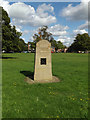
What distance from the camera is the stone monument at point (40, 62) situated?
811 cm

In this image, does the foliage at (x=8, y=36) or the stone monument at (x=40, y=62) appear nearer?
the stone monument at (x=40, y=62)

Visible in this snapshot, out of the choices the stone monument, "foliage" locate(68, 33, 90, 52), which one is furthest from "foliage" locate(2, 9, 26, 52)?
"foliage" locate(68, 33, 90, 52)

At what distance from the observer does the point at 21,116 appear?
3.79m

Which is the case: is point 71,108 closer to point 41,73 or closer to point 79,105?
point 79,105

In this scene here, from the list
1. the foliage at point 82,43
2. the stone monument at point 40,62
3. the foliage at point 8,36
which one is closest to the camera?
the stone monument at point 40,62

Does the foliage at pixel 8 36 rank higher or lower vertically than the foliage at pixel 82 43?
lower

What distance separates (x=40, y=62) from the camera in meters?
8.20

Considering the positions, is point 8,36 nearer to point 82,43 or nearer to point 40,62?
point 40,62

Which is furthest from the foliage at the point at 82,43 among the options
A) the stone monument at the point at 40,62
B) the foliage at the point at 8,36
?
the stone monument at the point at 40,62

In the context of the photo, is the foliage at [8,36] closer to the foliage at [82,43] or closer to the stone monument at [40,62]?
the stone monument at [40,62]

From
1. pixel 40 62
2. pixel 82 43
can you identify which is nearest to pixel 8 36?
pixel 40 62

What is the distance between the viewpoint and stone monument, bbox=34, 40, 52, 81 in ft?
Result: 26.6

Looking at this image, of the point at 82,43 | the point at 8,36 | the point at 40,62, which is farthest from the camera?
the point at 82,43

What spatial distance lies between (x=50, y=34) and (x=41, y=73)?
48.5 m
